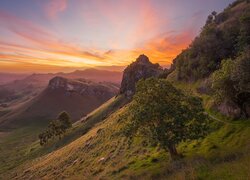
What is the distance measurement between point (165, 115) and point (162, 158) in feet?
30.6

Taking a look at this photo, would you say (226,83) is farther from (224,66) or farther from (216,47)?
(216,47)

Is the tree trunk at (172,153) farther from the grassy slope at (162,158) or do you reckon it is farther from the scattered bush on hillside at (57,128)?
the scattered bush on hillside at (57,128)

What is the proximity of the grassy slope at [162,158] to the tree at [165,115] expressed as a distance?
2.82m

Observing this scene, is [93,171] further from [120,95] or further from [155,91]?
[120,95]

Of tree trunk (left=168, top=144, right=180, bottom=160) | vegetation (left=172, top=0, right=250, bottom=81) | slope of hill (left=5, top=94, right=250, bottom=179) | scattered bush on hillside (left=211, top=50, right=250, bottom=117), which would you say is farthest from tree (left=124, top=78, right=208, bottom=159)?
vegetation (left=172, top=0, right=250, bottom=81)

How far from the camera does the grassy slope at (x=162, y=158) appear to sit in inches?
1013

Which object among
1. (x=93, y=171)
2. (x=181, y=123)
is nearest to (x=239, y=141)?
(x=181, y=123)

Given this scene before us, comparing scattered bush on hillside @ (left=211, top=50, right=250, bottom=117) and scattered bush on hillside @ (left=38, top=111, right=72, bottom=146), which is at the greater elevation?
scattered bush on hillside @ (left=211, top=50, right=250, bottom=117)

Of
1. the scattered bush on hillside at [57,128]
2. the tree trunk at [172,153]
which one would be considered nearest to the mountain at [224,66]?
the tree trunk at [172,153]

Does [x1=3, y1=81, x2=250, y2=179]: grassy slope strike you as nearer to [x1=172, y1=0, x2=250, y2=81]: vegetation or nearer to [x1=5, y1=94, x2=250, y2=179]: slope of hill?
[x1=5, y1=94, x2=250, y2=179]: slope of hill

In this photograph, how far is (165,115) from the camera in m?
40.1

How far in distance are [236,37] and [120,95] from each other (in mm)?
108709

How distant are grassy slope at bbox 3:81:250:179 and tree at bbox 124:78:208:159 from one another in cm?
282

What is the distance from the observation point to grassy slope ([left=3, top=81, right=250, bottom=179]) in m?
25.7
